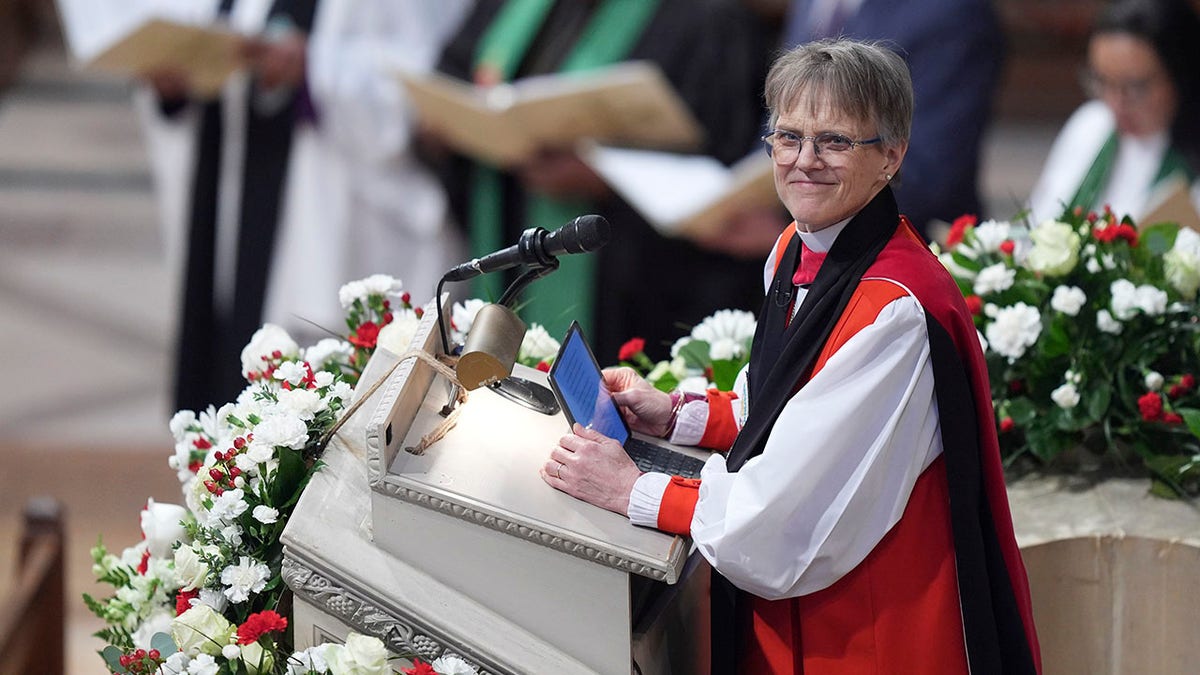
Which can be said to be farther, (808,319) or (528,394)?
(528,394)

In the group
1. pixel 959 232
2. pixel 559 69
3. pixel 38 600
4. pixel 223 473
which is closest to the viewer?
pixel 223 473

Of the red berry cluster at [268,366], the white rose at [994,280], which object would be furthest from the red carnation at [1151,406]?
the red berry cluster at [268,366]

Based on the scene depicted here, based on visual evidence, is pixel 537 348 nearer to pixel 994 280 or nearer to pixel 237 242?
pixel 994 280

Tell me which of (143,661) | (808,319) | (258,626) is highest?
(808,319)

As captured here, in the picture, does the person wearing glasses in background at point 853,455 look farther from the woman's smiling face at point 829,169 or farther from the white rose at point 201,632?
the white rose at point 201,632

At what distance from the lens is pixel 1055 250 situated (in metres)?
2.86

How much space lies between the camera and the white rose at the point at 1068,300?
2814 mm

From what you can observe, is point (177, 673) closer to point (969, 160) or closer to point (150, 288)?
point (969, 160)

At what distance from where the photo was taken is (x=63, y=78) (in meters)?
12.4

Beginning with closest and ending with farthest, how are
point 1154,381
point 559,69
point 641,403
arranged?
point 641,403
point 1154,381
point 559,69

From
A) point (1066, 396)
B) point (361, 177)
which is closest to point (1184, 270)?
point (1066, 396)

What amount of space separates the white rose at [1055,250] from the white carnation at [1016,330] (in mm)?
95

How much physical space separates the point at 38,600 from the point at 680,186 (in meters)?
2.46

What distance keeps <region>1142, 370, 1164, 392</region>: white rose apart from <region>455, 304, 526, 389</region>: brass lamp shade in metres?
1.31
